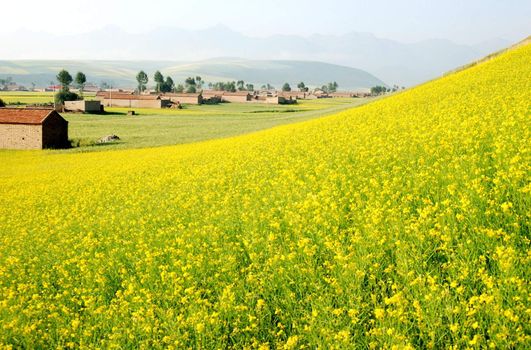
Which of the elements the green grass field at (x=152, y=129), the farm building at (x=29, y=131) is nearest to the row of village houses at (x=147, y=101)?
the green grass field at (x=152, y=129)

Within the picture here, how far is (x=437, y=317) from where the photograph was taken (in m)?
5.49

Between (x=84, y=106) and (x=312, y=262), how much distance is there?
333 feet

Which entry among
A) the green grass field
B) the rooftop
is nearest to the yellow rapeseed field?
the green grass field

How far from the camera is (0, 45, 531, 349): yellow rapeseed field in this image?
225 inches

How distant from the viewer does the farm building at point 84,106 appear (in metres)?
101

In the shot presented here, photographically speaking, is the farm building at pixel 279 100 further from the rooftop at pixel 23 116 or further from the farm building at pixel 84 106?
the rooftop at pixel 23 116

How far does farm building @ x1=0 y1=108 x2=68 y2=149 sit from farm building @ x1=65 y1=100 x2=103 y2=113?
151 ft

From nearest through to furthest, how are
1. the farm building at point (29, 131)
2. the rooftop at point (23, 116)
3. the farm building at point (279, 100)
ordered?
the farm building at point (29, 131)
the rooftop at point (23, 116)
the farm building at point (279, 100)

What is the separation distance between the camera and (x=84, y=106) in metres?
101

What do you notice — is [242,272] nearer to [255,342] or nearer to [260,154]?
[255,342]

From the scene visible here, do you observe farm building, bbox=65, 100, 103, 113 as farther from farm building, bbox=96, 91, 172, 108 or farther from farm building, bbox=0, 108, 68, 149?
farm building, bbox=0, 108, 68, 149

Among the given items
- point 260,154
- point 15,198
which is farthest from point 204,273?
point 15,198

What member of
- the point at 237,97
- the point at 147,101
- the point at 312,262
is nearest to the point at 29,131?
the point at 312,262

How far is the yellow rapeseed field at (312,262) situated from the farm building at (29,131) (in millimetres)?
42055
